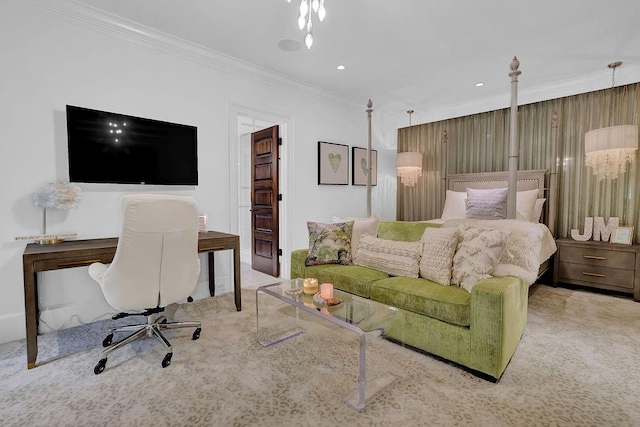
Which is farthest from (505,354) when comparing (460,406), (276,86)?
(276,86)

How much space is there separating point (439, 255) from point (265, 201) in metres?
2.72

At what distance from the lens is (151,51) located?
9.58ft

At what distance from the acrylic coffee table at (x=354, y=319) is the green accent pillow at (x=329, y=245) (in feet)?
1.67

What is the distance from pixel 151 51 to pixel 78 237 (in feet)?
5.97

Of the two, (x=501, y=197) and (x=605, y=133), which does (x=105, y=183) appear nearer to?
(x=501, y=197)

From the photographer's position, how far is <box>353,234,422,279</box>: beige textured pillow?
2.47 metres

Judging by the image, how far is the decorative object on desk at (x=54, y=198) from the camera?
232 centimetres

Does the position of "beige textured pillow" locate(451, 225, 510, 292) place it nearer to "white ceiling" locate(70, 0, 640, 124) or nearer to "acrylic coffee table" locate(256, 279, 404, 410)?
"acrylic coffee table" locate(256, 279, 404, 410)

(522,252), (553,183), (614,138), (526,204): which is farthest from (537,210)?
(522,252)

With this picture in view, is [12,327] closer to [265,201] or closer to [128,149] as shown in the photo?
[128,149]

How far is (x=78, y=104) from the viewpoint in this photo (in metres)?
2.56

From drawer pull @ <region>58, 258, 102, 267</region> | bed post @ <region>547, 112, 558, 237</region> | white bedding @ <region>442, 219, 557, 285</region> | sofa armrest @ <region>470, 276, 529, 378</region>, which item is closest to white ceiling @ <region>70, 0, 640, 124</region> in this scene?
bed post @ <region>547, 112, 558, 237</region>

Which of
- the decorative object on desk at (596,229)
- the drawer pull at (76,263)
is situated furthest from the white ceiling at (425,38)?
the drawer pull at (76,263)

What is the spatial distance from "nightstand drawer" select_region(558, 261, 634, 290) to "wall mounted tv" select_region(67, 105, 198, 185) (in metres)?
4.41
